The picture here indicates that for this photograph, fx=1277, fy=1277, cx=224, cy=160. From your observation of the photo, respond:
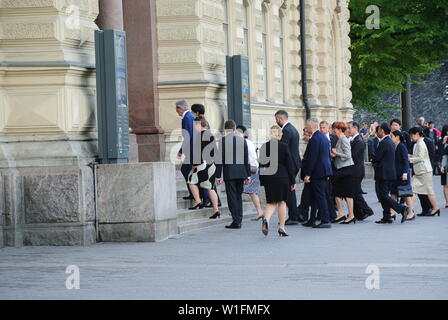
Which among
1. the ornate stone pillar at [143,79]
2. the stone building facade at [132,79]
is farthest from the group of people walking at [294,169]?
the ornate stone pillar at [143,79]

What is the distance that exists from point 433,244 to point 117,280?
526cm

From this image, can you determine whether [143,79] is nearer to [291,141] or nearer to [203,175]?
[203,175]

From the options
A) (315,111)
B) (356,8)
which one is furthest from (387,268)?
(356,8)

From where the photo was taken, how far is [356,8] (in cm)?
4428

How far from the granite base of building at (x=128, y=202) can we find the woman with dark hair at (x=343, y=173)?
15.7 feet

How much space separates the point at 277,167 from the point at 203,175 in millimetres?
2137

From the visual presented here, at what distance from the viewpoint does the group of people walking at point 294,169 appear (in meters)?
18.3

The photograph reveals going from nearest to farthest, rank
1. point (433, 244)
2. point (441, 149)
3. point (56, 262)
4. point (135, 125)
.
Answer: point (56, 262), point (433, 244), point (135, 125), point (441, 149)

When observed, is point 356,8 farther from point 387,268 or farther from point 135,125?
point 387,268

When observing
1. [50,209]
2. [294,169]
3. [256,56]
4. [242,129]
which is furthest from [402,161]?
[256,56]

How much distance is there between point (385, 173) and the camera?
20344mm

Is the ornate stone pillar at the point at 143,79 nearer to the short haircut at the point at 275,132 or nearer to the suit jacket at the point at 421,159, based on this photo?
the short haircut at the point at 275,132

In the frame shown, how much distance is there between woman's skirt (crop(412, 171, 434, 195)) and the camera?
72.7 feet

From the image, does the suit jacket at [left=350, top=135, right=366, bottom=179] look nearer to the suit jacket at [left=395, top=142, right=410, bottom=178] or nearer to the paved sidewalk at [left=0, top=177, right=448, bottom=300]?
the suit jacket at [left=395, top=142, right=410, bottom=178]
